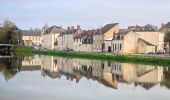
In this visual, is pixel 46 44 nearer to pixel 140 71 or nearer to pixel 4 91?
pixel 140 71

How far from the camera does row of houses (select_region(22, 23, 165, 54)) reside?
7731cm

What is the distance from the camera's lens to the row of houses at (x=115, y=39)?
77312 millimetres

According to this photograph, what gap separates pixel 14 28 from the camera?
379 ft

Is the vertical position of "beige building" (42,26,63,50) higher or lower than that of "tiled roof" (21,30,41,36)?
lower

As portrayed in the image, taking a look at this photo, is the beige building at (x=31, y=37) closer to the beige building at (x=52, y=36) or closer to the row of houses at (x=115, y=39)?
the beige building at (x=52, y=36)

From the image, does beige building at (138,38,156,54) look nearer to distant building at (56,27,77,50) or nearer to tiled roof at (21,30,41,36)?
distant building at (56,27,77,50)

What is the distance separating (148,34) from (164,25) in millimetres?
37854

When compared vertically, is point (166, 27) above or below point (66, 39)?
above

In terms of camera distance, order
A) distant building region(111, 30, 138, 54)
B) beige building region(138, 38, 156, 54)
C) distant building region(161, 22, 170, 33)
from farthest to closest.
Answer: distant building region(161, 22, 170, 33), beige building region(138, 38, 156, 54), distant building region(111, 30, 138, 54)

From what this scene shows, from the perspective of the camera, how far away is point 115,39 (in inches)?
3194

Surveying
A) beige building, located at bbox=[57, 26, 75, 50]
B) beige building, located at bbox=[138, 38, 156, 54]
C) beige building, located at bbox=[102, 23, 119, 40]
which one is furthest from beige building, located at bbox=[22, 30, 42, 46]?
beige building, located at bbox=[138, 38, 156, 54]

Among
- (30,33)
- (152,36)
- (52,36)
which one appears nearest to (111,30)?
(152,36)

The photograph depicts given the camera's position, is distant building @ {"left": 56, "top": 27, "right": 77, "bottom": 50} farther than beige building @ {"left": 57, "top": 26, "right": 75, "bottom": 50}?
Yes

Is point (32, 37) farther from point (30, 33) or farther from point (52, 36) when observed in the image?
point (52, 36)
